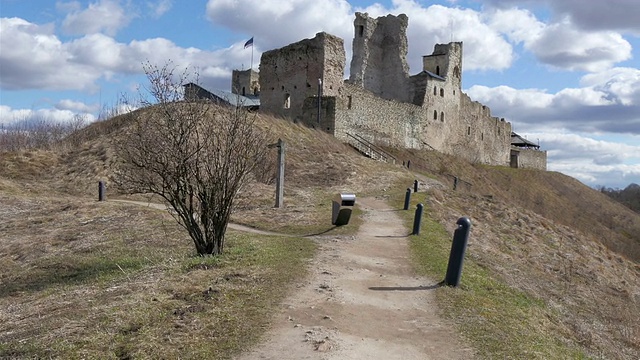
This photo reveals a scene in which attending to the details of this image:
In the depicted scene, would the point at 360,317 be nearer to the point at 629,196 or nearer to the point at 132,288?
the point at 132,288

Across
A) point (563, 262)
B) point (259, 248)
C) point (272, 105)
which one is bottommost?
point (563, 262)

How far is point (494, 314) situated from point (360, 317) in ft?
6.89

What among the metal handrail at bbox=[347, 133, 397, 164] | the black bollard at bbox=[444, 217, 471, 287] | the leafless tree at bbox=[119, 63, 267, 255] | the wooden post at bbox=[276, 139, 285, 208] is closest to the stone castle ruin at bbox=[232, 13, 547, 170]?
the metal handrail at bbox=[347, 133, 397, 164]

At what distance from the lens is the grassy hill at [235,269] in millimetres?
6949

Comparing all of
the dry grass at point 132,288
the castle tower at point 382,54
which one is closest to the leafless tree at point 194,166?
the dry grass at point 132,288

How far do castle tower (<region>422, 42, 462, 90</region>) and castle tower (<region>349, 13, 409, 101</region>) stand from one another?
15.1ft

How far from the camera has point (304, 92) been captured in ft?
132

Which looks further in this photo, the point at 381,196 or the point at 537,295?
the point at 381,196

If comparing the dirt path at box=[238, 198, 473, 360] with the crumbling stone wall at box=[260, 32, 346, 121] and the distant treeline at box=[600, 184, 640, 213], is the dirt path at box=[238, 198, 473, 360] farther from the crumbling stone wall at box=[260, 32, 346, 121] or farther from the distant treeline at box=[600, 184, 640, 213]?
the distant treeline at box=[600, 184, 640, 213]

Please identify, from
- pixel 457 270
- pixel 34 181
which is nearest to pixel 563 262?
pixel 457 270

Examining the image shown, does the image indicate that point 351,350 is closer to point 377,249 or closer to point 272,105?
point 377,249

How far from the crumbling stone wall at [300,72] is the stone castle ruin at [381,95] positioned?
0.07 meters

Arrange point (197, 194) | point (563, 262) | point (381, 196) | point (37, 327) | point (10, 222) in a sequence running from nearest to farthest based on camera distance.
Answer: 1. point (37, 327)
2. point (197, 194)
3. point (10, 222)
4. point (563, 262)
5. point (381, 196)

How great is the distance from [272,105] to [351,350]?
3710cm
